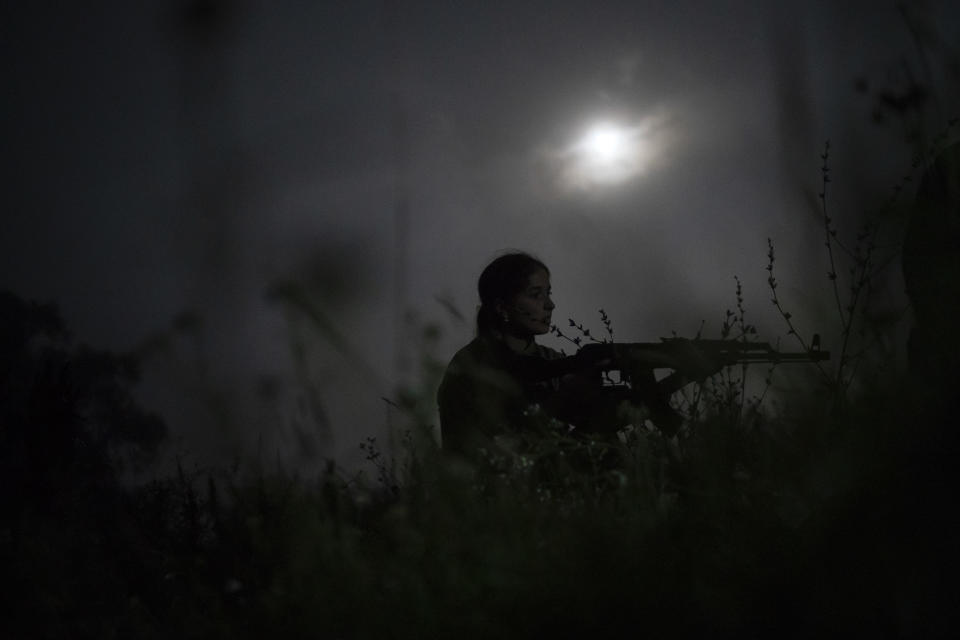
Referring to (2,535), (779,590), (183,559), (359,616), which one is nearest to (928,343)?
(779,590)

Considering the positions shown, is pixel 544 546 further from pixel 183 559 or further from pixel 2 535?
pixel 2 535

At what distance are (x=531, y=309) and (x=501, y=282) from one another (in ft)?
0.98

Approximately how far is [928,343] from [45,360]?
1033 inches

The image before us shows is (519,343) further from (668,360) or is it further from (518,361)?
(668,360)

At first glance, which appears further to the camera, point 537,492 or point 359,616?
point 537,492

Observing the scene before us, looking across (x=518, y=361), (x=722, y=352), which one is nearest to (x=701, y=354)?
(x=722, y=352)

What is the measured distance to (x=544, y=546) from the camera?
1.26 m

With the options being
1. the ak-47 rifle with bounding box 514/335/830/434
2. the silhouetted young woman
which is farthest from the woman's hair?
the ak-47 rifle with bounding box 514/335/830/434

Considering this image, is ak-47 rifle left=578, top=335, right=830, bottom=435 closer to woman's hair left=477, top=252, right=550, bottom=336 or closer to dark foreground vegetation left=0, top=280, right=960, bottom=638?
dark foreground vegetation left=0, top=280, right=960, bottom=638

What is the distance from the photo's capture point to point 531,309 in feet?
14.9

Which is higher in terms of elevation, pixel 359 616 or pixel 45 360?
pixel 45 360

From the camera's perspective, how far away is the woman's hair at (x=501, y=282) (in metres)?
4.59

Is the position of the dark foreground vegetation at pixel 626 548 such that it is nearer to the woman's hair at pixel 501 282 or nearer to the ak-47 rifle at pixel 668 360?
the ak-47 rifle at pixel 668 360

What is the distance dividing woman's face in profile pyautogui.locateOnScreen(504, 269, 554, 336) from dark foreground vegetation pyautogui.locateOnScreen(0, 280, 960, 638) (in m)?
2.66
